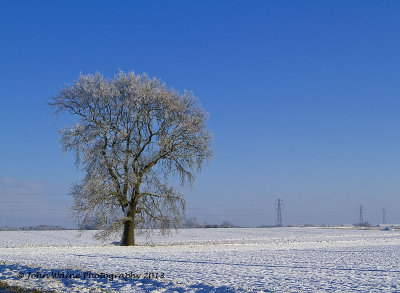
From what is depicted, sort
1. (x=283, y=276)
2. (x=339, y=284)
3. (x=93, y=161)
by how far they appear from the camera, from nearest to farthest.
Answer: (x=339, y=284)
(x=283, y=276)
(x=93, y=161)

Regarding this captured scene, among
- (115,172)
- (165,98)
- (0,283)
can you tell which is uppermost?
(165,98)

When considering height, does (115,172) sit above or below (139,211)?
above

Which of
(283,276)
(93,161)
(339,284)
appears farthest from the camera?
(93,161)

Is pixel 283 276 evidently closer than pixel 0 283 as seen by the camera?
No

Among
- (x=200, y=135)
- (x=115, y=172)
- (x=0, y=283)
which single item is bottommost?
(x=0, y=283)

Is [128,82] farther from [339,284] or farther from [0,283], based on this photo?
[339,284]

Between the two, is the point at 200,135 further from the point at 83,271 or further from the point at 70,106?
the point at 83,271

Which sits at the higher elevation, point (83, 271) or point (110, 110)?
point (110, 110)

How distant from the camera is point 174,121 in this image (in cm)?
2962

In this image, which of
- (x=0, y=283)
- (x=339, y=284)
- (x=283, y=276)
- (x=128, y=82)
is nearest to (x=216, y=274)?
(x=283, y=276)

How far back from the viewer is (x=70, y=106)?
29703mm

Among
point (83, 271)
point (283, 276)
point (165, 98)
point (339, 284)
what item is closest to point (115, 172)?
point (165, 98)

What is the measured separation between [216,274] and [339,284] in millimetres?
3902

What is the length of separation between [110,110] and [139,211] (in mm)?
7159
